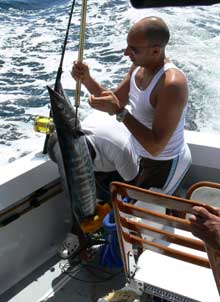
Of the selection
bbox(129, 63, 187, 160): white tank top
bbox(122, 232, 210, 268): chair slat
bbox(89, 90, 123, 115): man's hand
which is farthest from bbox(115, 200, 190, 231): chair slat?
bbox(129, 63, 187, 160): white tank top

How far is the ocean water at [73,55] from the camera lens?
4281mm

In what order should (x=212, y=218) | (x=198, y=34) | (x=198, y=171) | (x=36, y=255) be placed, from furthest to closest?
(x=198, y=34) → (x=198, y=171) → (x=36, y=255) → (x=212, y=218)

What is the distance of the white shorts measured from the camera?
2.33 metres

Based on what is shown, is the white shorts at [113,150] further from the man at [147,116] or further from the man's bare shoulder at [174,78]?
the man's bare shoulder at [174,78]

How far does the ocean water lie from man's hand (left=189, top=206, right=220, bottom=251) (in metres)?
2.29

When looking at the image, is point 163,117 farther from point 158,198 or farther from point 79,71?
point 158,198

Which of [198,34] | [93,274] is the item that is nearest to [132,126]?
[93,274]

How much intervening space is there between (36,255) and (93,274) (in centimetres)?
28

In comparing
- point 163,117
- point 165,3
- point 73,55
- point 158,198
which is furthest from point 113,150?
point 73,55

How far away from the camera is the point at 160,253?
170cm

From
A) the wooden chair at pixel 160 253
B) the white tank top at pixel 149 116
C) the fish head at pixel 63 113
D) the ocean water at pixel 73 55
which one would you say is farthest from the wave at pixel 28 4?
the wooden chair at pixel 160 253

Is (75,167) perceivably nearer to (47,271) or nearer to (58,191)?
(58,191)

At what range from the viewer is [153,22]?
2.18m

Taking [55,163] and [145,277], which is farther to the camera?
[55,163]
